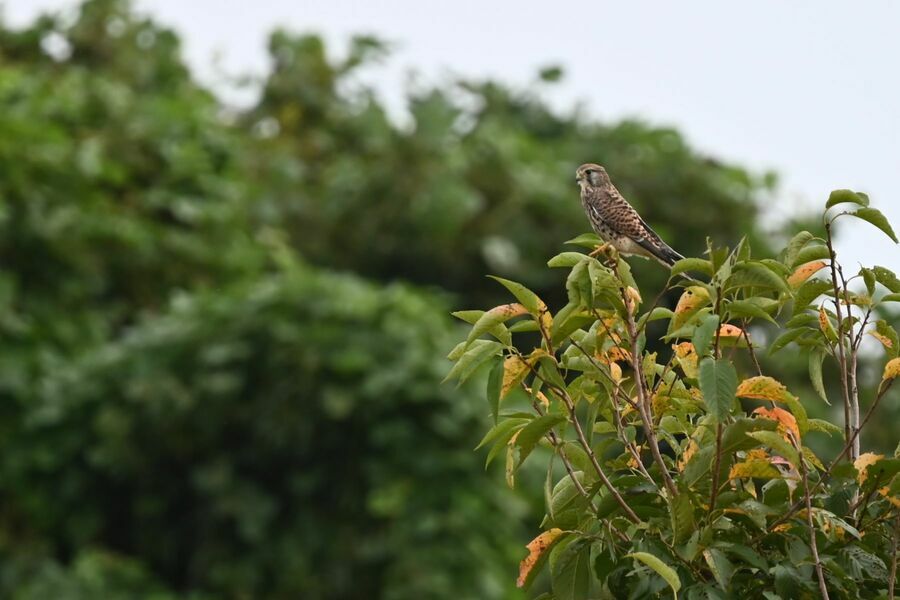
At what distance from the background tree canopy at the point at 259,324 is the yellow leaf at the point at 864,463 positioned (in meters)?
6.81

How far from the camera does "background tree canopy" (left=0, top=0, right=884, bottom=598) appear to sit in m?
10.5

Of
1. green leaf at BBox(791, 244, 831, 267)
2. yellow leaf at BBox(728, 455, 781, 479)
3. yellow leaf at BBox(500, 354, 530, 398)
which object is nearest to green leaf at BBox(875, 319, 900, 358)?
green leaf at BBox(791, 244, 831, 267)

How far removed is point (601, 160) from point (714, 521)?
11859mm

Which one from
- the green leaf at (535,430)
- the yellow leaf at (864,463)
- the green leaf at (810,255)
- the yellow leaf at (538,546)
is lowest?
the yellow leaf at (864,463)

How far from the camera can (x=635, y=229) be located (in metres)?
5.32

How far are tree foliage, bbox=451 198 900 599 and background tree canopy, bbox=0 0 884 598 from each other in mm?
6691

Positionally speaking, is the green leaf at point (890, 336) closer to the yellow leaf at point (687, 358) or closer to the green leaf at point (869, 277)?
the green leaf at point (869, 277)

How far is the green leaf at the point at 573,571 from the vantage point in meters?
3.12

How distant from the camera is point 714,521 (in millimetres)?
3062

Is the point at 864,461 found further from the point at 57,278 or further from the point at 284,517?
the point at 57,278

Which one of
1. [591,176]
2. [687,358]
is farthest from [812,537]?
[591,176]

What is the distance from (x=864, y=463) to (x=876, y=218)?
488 millimetres

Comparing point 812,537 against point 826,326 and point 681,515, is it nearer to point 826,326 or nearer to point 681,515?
point 681,515

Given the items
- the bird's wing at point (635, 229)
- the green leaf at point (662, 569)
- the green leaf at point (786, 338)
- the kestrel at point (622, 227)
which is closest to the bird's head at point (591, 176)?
the kestrel at point (622, 227)
